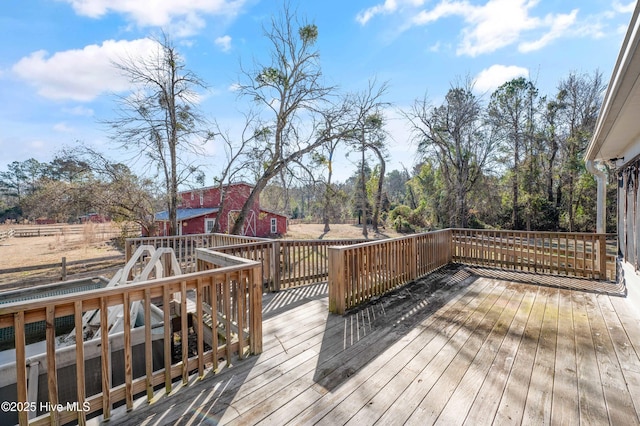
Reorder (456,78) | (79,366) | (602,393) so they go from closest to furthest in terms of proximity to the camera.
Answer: (79,366), (602,393), (456,78)

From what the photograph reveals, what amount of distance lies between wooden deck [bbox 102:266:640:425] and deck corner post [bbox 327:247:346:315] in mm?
160

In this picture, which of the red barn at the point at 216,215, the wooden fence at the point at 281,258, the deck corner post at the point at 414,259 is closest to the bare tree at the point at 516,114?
the deck corner post at the point at 414,259

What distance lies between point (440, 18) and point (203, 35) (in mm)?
6738

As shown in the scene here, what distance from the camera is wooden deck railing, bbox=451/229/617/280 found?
5.34m

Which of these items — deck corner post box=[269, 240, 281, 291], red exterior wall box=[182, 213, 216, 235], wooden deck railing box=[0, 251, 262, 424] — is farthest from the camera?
red exterior wall box=[182, 213, 216, 235]

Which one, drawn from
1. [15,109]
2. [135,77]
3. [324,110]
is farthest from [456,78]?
[15,109]

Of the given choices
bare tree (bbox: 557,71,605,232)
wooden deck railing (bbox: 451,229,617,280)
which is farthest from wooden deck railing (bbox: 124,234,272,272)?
bare tree (bbox: 557,71,605,232)

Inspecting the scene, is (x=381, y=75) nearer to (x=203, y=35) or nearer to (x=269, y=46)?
(x=269, y=46)

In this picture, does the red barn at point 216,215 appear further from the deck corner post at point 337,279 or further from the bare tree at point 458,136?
the deck corner post at point 337,279

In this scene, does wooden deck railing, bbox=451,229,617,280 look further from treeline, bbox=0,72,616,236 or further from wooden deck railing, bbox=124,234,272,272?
treeline, bbox=0,72,616,236

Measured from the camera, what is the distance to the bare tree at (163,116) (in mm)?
11047

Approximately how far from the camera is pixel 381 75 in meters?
12.1

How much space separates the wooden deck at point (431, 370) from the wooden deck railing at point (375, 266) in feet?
0.93

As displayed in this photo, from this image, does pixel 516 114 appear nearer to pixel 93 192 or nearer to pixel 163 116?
pixel 163 116
